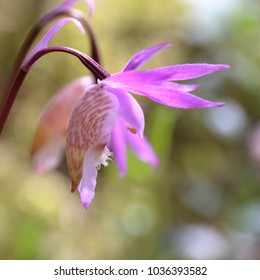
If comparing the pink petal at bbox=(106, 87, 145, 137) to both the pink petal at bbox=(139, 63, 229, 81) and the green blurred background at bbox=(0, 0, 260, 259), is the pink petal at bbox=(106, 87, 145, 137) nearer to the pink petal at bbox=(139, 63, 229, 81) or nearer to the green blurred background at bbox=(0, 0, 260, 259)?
the pink petal at bbox=(139, 63, 229, 81)

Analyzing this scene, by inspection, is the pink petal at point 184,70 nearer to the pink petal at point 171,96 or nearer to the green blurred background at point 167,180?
the pink petal at point 171,96

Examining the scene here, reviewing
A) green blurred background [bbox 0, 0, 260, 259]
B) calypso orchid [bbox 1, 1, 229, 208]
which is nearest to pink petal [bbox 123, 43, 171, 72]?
calypso orchid [bbox 1, 1, 229, 208]

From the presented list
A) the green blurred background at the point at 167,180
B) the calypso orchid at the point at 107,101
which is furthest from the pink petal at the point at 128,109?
the green blurred background at the point at 167,180

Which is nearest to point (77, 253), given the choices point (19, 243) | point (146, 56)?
→ point (19, 243)

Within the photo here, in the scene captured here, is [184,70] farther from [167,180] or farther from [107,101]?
[167,180]

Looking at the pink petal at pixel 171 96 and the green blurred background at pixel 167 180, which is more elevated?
the pink petal at pixel 171 96
